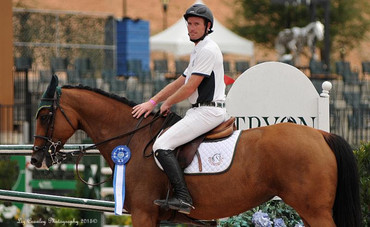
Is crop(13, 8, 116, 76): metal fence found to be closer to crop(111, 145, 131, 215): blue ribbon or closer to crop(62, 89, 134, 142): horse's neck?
crop(62, 89, 134, 142): horse's neck

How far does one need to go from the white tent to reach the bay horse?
84.5 ft

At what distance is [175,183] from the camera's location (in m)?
7.30

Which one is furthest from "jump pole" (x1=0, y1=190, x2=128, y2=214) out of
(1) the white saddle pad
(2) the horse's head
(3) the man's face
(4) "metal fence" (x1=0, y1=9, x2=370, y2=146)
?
(4) "metal fence" (x1=0, y1=9, x2=370, y2=146)

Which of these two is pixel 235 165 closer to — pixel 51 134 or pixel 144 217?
pixel 144 217

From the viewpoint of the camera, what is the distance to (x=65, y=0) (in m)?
103

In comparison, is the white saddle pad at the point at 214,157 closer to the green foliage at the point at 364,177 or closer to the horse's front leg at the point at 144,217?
the horse's front leg at the point at 144,217

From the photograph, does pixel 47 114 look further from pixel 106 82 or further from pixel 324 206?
pixel 106 82

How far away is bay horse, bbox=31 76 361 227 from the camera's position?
718 centimetres

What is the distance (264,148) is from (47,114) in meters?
2.03

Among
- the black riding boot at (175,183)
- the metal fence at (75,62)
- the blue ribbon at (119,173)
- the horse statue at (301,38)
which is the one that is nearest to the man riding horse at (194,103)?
the black riding boot at (175,183)

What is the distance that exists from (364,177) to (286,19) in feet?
136

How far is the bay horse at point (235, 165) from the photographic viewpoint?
283 inches

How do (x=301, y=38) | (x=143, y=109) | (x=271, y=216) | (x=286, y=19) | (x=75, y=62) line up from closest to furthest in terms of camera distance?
1. (x=143, y=109)
2. (x=271, y=216)
3. (x=75, y=62)
4. (x=301, y=38)
5. (x=286, y=19)

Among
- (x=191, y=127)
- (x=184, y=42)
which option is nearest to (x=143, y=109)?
(x=191, y=127)
